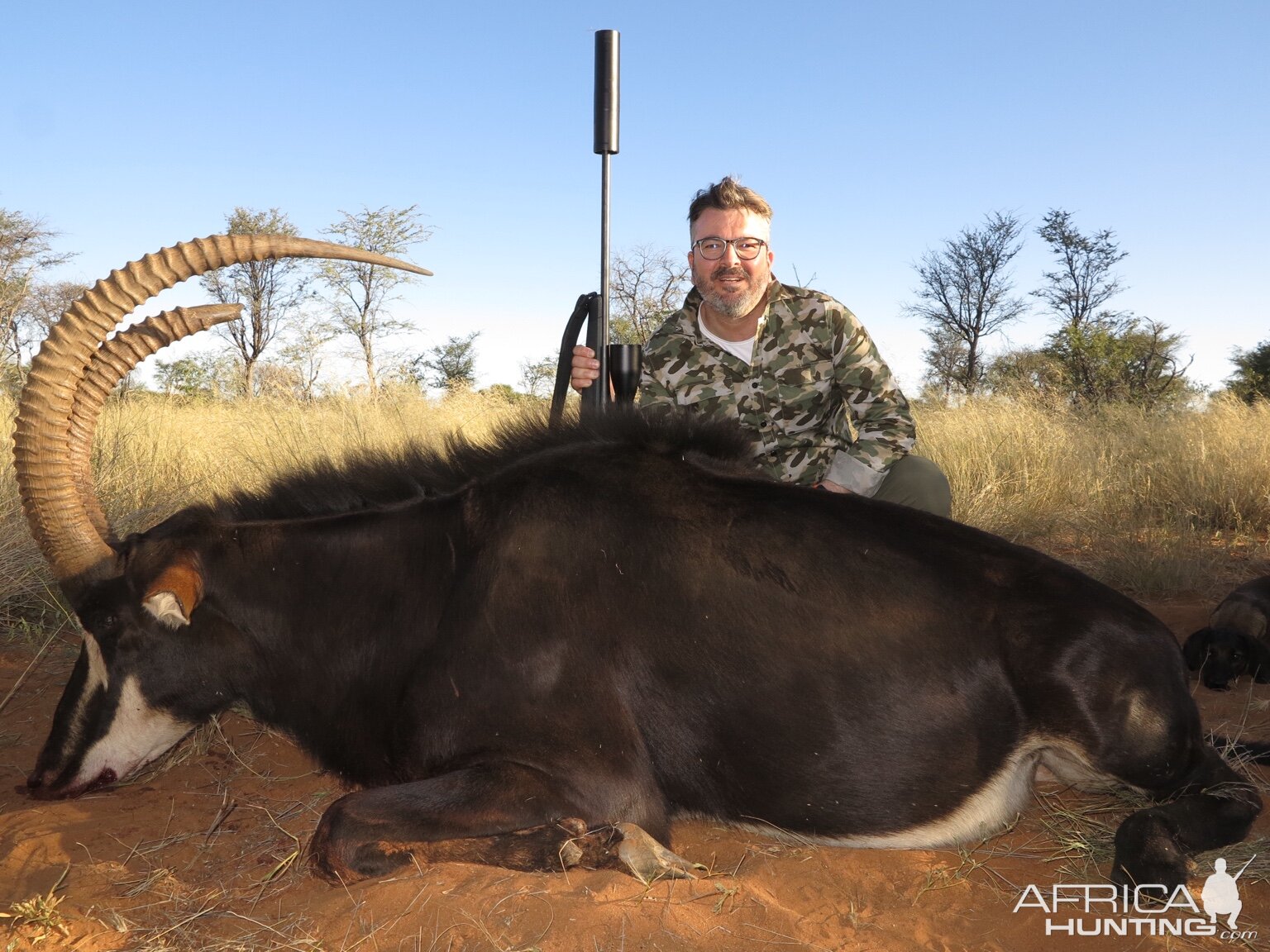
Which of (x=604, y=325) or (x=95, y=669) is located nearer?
(x=95, y=669)

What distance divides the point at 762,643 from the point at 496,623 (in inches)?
30.9

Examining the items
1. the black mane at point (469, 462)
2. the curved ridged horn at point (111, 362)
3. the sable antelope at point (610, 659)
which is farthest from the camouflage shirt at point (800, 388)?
the curved ridged horn at point (111, 362)

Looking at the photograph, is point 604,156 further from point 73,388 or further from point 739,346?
point 73,388

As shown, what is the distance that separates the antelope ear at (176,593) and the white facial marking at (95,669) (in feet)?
0.80

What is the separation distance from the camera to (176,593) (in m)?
2.96

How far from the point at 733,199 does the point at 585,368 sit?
3.80 ft

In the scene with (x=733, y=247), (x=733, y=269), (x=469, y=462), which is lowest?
(x=469, y=462)

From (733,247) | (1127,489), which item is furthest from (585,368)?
(1127,489)

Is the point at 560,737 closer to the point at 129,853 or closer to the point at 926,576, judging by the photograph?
the point at 926,576

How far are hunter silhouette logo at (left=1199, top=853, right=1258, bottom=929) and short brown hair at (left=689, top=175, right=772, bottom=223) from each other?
3.51m

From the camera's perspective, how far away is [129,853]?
316 cm

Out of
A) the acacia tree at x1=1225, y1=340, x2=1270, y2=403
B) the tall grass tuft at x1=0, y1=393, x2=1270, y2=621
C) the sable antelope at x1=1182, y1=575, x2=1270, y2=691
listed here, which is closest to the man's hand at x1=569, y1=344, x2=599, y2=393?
the tall grass tuft at x1=0, y1=393, x2=1270, y2=621

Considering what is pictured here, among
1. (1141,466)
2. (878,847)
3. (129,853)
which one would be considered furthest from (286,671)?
(1141,466)

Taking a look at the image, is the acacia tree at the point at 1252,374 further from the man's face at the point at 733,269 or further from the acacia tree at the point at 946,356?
the man's face at the point at 733,269
